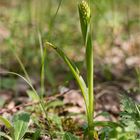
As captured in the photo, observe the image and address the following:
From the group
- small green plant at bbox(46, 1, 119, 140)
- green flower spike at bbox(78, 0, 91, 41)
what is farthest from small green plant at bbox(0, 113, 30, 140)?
green flower spike at bbox(78, 0, 91, 41)

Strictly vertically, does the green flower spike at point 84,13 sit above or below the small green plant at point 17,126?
above

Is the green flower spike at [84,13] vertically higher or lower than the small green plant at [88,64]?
higher

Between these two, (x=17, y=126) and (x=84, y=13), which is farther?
(x=17, y=126)

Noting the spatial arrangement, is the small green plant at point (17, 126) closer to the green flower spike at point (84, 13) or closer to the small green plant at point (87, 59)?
the small green plant at point (87, 59)

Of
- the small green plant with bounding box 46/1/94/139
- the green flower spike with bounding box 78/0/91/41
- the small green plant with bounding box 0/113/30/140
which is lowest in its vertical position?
the small green plant with bounding box 0/113/30/140

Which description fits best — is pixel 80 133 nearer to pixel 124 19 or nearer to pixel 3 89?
pixel 3 89

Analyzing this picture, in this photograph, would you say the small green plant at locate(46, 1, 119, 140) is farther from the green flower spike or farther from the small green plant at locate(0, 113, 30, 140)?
the small green plant at locate(0, 113, 30, 140)

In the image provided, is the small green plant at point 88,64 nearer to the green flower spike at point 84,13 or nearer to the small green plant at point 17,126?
the green flower spike at point 84,13

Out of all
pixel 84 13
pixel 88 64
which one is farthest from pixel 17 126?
pixel 84 13

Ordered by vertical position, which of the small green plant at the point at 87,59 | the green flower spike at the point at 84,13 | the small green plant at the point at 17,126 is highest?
the green flower spike at the point at 84,13

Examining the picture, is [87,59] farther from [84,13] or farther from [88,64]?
[84,13]

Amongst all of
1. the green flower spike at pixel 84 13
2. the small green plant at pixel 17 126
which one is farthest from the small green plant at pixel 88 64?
the small green plant at pixel 17 126

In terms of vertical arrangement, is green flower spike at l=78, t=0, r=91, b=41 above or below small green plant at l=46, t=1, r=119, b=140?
above
